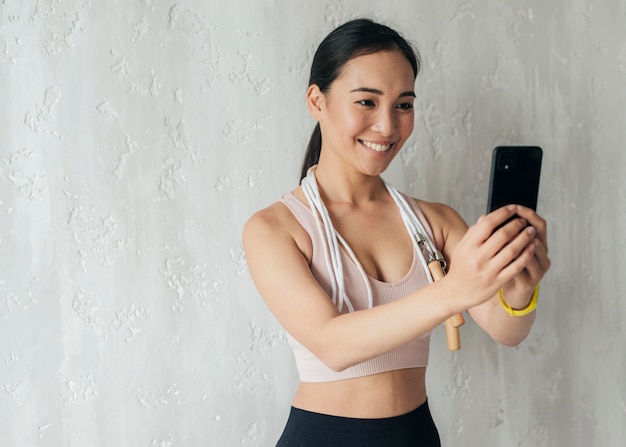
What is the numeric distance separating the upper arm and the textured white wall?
310mm

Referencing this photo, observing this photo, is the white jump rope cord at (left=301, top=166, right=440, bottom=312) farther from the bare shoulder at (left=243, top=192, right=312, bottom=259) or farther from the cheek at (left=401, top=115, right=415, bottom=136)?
the cheek at (left=401, top=115, right=415, bottom=136)

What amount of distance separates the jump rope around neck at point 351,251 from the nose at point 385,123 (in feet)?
0.48

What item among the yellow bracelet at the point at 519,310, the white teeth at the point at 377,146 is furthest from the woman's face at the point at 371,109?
the yellow bracelet at the point at 519,310

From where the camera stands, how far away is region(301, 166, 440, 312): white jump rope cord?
Answer: 1.07 meters

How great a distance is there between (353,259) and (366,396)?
20 cm

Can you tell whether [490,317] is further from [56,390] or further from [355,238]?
[56,390]

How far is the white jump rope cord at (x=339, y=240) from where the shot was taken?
1067 millimetres

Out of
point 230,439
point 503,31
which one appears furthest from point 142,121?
Result: point 503,31

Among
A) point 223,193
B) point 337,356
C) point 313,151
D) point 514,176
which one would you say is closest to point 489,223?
point 514,176

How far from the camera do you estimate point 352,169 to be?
1.18m

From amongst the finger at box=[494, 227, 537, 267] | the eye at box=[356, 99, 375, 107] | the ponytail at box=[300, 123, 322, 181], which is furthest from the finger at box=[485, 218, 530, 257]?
the ponytail at box=[300, 123, 322, 181]

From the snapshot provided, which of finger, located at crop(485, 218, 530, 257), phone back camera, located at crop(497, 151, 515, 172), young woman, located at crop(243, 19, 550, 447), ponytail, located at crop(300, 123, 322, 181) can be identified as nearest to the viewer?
finger, located at crop(485, 218, 530, 257)

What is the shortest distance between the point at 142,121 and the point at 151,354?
434 mm

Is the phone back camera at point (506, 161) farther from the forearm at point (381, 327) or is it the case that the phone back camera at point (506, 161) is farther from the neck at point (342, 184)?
the neck at point (342, 184)
